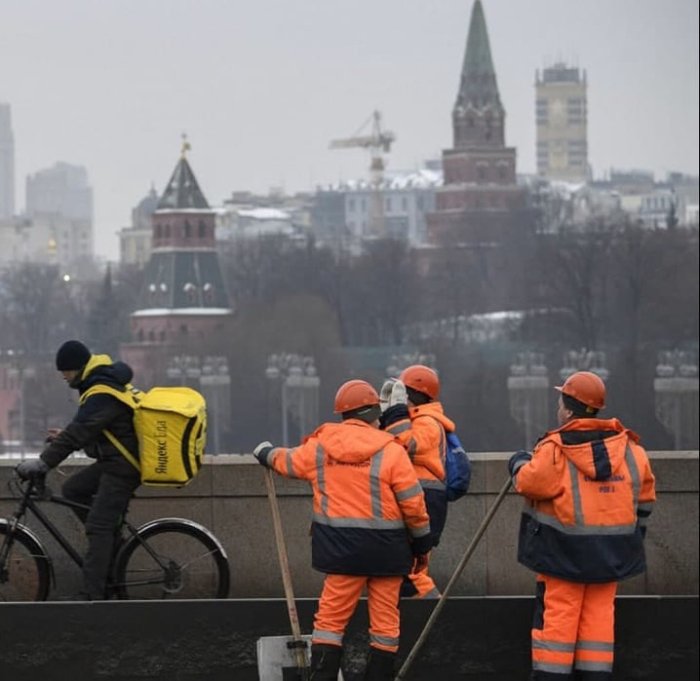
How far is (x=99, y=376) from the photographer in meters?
11.6

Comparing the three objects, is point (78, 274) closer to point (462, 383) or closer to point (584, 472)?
point (462, 383)

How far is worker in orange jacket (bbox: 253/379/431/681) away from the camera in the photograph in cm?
Result: 1012

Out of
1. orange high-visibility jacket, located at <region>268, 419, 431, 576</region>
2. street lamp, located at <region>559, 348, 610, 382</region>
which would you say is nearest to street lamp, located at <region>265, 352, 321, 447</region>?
street lamp, located at <region>559, 348, 610, 382</region>

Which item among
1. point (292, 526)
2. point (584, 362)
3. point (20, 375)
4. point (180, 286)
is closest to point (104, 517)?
point (292, 526)

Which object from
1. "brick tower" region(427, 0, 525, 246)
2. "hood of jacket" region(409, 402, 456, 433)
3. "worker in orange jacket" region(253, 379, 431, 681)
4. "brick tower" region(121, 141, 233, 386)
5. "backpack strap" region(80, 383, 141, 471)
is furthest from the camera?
"brick tower" region(427, 0, 525, 246)

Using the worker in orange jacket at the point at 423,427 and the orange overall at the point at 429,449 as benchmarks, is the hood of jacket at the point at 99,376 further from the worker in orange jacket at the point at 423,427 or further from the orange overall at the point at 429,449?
the orange overall at the point at 429,449

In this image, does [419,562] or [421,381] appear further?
[421,381]

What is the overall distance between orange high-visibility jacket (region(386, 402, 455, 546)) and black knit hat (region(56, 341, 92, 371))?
1.47 metres

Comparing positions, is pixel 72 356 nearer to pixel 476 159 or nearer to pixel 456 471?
pixel 456 471

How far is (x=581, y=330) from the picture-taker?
418 ft

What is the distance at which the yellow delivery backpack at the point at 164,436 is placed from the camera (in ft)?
37.7

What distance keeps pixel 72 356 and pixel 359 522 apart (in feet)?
6.48

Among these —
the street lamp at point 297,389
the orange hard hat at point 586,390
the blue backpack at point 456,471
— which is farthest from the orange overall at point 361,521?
the street lamp at point 297,389

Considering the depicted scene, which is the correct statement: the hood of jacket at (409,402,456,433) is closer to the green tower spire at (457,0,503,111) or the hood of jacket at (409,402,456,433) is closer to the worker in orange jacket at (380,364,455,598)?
the worker in orange jacket at (380,364,455,598)
